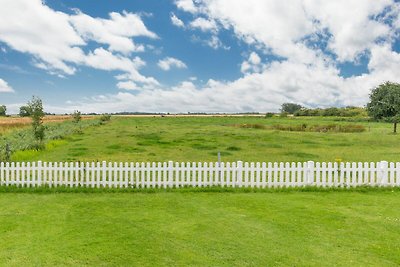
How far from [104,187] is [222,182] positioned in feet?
15.1

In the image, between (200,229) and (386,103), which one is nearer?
(200,229)

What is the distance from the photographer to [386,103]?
196 ft

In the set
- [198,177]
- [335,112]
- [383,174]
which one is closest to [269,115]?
[335,112]

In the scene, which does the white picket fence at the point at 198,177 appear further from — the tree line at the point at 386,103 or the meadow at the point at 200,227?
the tree line at the point at 386,103

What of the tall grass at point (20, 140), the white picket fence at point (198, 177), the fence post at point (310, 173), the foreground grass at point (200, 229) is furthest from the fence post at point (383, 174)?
the tall grass at point (20, 140)

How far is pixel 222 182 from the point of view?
1479 cm

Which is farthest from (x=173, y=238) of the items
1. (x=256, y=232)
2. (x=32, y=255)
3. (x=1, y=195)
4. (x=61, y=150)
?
(x=61, y=150)

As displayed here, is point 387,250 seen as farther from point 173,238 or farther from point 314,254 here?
point 173,238

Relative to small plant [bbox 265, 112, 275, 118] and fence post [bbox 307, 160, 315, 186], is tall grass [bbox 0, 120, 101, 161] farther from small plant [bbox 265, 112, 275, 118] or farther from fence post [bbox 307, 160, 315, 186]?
small plant [bbox 265, 112, 275, 118]

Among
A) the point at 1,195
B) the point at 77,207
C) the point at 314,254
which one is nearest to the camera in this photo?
the point at 314,254

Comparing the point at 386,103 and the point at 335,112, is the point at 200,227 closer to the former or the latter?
the point at 386,103

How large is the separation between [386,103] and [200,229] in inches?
2320

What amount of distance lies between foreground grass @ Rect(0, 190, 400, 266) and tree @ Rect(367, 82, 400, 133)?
50.9 meters

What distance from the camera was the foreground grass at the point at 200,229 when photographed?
7.53 metres
